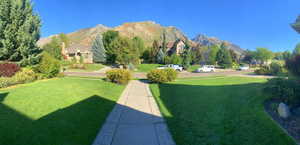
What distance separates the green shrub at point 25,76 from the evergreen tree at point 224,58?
4199cm

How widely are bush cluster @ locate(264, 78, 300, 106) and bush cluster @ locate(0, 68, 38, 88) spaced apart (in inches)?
533

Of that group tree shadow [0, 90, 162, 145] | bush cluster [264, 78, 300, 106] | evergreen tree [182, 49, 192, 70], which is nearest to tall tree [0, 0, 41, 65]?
tree shadow [0, 90, 162, 145]

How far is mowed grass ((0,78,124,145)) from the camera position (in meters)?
3.63

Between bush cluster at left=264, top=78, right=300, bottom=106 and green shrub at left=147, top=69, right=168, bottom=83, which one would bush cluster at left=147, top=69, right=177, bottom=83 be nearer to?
green shrub at left=147, top=69, right=168, bottom=83

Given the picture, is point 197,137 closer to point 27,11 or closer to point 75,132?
point 75,132

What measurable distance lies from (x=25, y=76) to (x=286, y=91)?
14.4 meters

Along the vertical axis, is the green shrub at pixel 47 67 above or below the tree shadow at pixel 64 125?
above

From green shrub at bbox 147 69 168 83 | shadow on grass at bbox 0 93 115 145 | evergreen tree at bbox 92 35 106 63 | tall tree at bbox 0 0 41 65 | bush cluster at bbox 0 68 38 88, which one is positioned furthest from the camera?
evergreen tree at bbox 92 35 106 63

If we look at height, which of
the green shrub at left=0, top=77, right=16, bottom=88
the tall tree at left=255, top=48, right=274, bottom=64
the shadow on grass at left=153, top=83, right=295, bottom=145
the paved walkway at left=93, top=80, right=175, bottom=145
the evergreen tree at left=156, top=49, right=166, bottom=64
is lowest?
the paved walkway at left=93, top=80, right=175, bottom=145

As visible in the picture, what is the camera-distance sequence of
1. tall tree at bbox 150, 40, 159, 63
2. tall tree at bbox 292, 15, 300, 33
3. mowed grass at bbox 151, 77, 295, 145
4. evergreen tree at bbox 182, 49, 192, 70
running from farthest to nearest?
tall tree at bbox 150, 40, 159, 63
evergreen tree at bbox 182, 49, 192, 70
tall tree at bbox 292, 15, 300, 33
mowed grass at bbox 151, 77, 295, 145

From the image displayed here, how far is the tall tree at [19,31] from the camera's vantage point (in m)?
10.9

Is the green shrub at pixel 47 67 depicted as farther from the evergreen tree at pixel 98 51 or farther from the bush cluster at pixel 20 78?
the evergreen tree at pixel 98 51

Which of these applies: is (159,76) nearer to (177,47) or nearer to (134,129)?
(134,129)

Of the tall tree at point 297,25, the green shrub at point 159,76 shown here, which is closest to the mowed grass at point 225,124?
the tall tree at point 297,25
